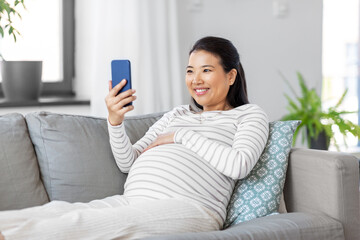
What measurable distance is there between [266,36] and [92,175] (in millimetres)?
1843

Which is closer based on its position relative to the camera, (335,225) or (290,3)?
(335,225)

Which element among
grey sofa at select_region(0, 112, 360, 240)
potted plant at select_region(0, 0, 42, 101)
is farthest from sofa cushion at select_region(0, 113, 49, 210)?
potted plant at select_region(0, 0, 42, 101)

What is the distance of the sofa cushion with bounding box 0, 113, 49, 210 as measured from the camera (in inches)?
70.7

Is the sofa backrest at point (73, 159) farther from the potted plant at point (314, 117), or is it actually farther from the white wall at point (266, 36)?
the potted plant at point (314, 117)

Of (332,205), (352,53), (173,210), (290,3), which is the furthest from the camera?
(352,53)

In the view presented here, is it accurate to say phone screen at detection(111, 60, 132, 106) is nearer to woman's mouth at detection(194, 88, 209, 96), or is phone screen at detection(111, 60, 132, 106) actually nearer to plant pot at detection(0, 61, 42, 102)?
woman's mouth at detection(194, 88, 209, 96)

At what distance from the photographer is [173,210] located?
1605mm

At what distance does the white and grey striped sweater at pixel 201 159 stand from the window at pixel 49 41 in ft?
4.03

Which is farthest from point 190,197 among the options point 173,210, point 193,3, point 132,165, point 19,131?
point 193,3

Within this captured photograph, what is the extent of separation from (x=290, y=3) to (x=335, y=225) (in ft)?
6.76

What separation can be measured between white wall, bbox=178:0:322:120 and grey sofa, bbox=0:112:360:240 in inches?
51.0

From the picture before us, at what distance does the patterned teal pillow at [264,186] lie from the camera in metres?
1.80

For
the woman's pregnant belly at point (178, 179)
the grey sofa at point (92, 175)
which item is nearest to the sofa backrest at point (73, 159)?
the grey sofa at point (92, 175)

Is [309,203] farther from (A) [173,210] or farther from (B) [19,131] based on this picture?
(B) [19,131]
